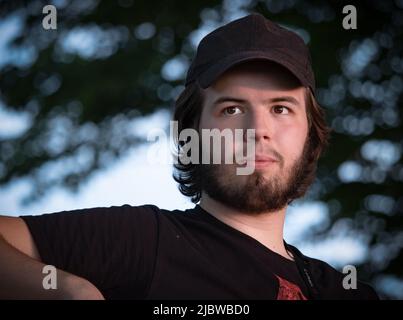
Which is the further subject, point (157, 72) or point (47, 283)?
A: point (157, 72)

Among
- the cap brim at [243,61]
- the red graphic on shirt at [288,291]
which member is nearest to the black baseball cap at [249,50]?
the cap brim at [243,61]

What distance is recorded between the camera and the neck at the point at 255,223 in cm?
143

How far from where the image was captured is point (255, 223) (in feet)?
4.74

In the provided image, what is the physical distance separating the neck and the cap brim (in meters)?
0.29

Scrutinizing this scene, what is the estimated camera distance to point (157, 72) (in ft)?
8.38

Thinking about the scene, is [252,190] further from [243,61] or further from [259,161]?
[243,61]

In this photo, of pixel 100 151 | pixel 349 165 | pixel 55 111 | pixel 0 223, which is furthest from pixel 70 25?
pixel 0 223

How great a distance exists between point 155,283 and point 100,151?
1.48m

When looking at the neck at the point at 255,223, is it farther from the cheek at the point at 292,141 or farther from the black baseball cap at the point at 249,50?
the black baseball cap at the point at 249,50

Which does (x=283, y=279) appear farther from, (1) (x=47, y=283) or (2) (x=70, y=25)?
(2) (x=70, y=25)

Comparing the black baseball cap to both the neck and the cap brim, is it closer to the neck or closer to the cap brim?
the cap brim

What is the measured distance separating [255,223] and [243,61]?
0.38m

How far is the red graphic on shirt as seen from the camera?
1.28m

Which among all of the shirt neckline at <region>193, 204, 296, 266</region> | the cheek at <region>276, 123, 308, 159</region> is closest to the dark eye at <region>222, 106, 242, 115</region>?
the cheek at <region>276, 123, 308, 159</region>
